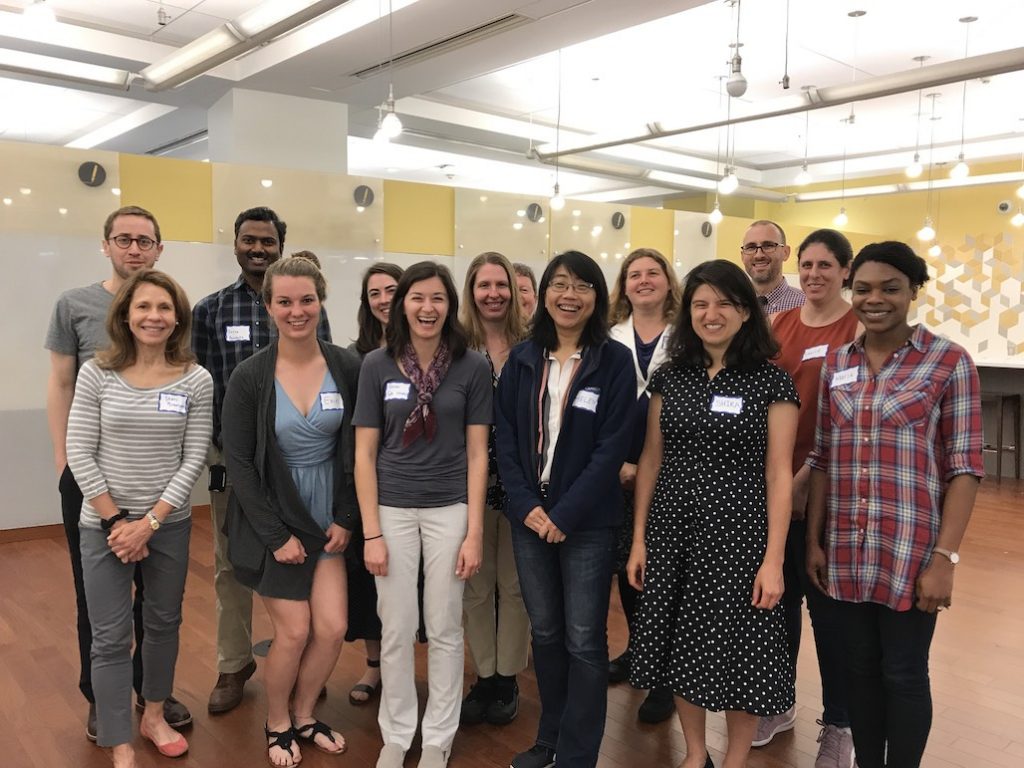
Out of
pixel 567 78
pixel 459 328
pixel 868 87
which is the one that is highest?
pixel 567 78

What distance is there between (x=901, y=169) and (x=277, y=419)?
11610 mm

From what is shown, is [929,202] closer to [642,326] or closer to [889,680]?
A: [642,326]

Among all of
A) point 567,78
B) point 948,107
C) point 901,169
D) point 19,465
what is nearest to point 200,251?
point 19,465

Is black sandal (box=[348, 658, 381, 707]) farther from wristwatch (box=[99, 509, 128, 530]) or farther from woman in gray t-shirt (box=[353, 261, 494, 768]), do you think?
wristwatch (box=[99, 509, 128, 530])

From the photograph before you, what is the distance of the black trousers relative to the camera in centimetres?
259

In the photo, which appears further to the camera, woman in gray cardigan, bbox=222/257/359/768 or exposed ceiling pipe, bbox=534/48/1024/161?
exposed ceiling pipe, bbox=534/48/1024/161

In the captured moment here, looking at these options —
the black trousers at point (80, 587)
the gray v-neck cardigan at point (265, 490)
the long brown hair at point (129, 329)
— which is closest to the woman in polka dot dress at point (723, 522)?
the gray v-neck cardigan at point (265, 490)

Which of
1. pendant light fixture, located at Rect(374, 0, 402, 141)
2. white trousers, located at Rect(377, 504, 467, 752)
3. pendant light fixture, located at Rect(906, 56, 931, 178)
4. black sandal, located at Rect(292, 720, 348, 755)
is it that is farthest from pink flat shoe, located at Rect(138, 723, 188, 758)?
pendant light fixture, located at Rect(906, 56, 931, 178)

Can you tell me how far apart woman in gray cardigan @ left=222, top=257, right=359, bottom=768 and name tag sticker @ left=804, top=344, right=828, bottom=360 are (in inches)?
60.3

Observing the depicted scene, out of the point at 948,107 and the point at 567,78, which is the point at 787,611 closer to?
the point at 567,78

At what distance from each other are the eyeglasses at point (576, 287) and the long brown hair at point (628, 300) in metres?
0.71

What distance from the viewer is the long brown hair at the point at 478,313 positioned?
2883 millimetres

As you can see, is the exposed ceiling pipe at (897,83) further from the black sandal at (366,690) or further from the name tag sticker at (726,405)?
the black sandal at (366,690)

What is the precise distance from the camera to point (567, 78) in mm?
7613
